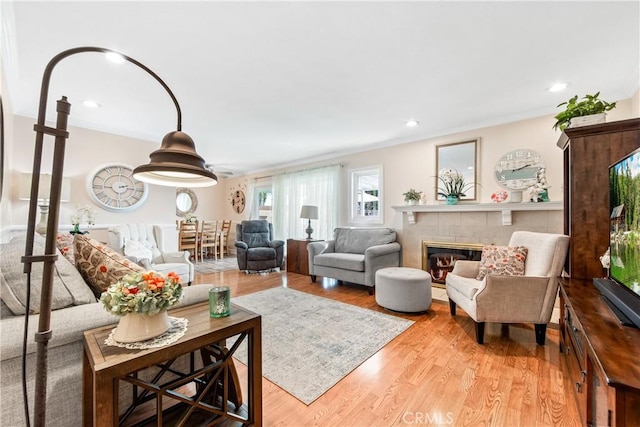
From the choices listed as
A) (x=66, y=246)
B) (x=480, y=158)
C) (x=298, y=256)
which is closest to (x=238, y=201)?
(x=298, y=256)

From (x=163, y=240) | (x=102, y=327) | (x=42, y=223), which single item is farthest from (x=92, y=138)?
(x=102, y=327)

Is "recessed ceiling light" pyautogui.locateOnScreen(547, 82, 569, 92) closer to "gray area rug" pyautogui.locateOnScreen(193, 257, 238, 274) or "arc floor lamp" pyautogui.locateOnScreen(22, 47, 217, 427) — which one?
"arc floor lamp" pyautogui.locateOnScreen(22, 47, 217, 427)

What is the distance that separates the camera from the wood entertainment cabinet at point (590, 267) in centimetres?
108

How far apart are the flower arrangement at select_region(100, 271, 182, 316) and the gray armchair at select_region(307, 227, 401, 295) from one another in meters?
2.84

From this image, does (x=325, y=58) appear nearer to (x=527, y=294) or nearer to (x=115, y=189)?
(x=527, y=294)

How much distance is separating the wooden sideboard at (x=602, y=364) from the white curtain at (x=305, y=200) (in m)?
3.78

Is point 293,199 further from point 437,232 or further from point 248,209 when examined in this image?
point 437,232

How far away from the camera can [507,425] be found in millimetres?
1388

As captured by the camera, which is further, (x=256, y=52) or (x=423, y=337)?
(x=423, y=337)

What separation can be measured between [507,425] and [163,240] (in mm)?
4296

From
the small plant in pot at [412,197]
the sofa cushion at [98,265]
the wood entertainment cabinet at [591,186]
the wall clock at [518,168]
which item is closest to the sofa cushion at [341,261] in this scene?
the small plant in pot at [412,197]

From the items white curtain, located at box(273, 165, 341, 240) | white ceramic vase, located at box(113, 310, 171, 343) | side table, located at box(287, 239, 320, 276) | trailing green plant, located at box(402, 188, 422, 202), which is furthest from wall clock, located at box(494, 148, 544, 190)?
white ceramic vase, located at box(113, 310, 171, 343)

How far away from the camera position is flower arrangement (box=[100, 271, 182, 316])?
1020mm

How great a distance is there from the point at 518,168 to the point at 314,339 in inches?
122
